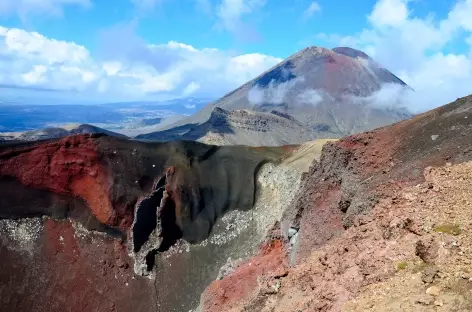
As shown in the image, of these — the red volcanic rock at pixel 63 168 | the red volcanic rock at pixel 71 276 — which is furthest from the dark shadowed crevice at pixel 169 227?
the red volcanic rock at pixel 63 168

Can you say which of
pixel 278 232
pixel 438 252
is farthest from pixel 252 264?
pixel 438 252

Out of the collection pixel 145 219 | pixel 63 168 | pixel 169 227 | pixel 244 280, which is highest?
pixel 63 168

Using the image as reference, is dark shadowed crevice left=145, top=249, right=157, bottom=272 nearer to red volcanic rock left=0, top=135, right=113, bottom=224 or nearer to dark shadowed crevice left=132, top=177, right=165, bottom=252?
dark shadowed crevice left=132, top=177, right=165, bottom=252

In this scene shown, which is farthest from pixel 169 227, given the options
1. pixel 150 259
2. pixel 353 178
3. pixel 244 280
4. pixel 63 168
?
pixel 353 178

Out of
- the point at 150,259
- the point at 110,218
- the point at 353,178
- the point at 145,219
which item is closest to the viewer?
the point at 353,178

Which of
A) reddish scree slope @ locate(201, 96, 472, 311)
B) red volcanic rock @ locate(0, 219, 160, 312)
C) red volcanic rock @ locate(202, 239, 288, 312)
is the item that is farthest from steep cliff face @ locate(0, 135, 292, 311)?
reddish scree slope @ locate(201, 96, 472, 311)

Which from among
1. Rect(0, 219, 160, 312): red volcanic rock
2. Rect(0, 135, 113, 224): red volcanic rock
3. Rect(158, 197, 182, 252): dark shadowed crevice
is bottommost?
Rect(0, 219, 160, 312): red volcanic rock

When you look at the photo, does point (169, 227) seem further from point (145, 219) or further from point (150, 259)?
point (150, 259)

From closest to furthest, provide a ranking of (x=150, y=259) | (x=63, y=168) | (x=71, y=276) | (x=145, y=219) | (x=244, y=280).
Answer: (x=244, y=280) → (x=71, y=276) → (x=150, y=259) → (x=145, y=219) → (x=63, y=168)

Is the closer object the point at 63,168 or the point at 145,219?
the point at 145,219

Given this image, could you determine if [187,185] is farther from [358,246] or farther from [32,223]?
[358,246]
